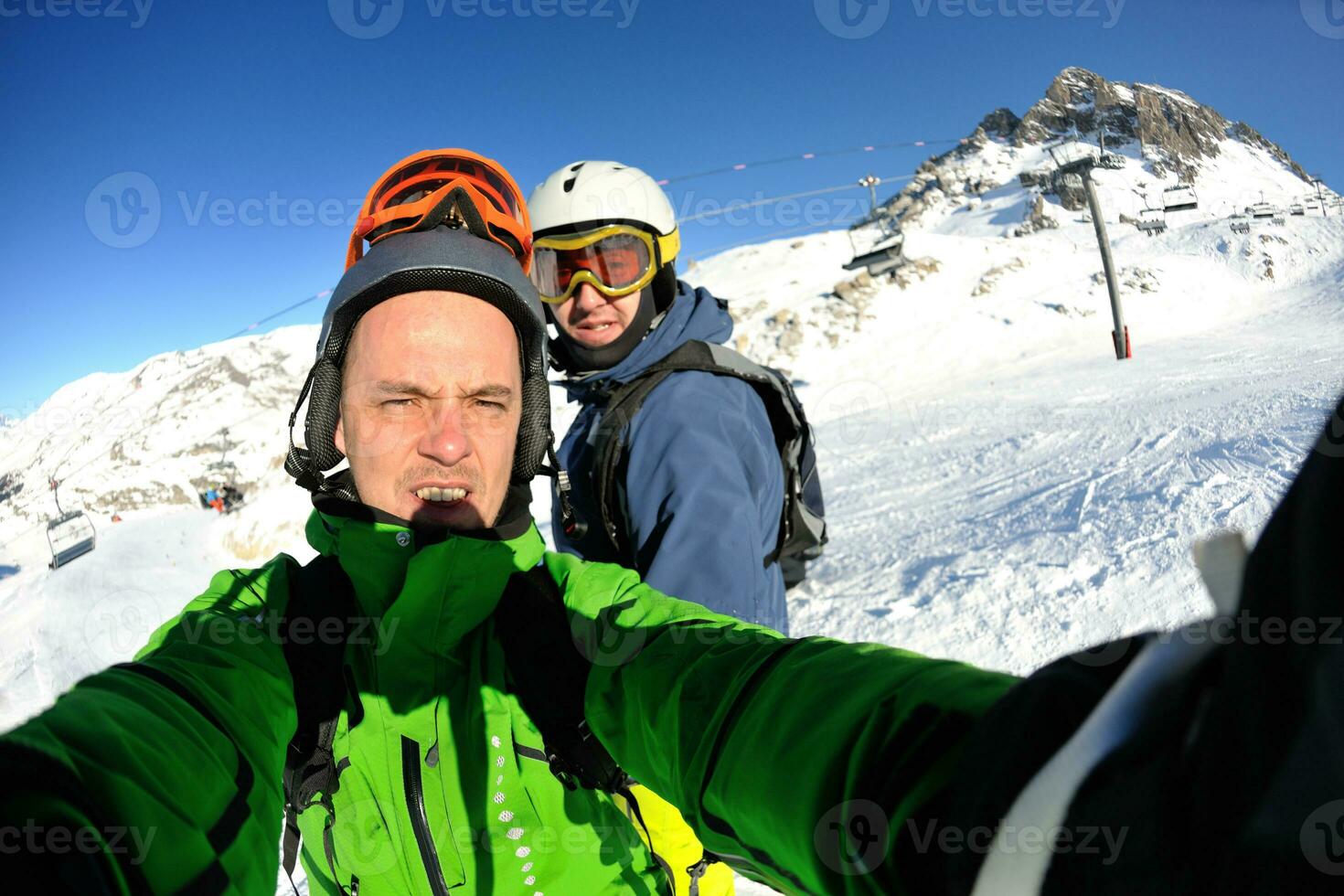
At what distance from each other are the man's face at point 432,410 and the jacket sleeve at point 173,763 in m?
0.51

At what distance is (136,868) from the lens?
0.81 metres

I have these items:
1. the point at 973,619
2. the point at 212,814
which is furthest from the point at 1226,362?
the point at 212,814

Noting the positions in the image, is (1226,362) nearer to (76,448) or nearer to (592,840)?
(592,840)

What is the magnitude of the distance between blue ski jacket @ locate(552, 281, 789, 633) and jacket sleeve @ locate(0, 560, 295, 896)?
3.78 ft

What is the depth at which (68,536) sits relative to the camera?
8.27 meters

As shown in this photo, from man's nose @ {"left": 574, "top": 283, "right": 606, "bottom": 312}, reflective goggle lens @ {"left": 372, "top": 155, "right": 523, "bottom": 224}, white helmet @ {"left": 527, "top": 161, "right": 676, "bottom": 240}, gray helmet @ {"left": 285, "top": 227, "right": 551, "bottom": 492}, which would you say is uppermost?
white helmet @ {"left": 527, "top": 161, "right": 676, "bottom": 240}

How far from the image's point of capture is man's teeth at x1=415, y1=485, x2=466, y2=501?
6.25 feet

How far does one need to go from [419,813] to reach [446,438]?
1020mm

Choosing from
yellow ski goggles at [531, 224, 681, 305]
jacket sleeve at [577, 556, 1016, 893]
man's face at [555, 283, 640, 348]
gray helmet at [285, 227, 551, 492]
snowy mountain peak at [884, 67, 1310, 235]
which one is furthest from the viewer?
snowy mountain peak at [884, 67, 1310, 235]

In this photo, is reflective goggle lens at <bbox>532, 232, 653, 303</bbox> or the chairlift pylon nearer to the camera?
reflective goggle lens at <bbox>532, 232, 653, 303</bbox>

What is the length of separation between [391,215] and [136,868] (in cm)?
238

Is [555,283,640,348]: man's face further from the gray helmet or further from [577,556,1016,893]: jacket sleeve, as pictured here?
[577,556,1016,893]: jacket sleeve

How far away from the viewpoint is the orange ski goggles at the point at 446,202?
2598 mm

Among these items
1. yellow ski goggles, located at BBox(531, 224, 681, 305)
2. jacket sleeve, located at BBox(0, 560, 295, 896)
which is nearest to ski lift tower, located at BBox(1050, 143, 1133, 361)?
yellow ski goggles, located at BBox(531, 224, 681, 305)
